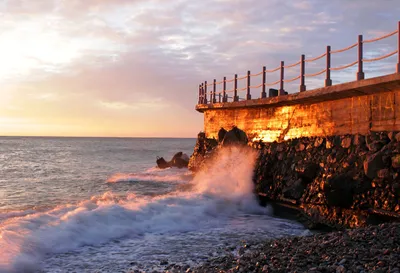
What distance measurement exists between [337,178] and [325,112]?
3647 millimetres

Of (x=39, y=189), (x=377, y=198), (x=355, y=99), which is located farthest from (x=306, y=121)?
(x=39, y=189)

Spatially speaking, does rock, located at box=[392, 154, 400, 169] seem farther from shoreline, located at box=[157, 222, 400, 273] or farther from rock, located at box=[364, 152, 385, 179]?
shoreline, located at box=[157, 222, 400, 273]

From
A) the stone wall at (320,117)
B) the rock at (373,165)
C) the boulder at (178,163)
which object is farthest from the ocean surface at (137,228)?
the boulder at (178,163)

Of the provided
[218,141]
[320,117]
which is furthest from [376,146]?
[218,141]

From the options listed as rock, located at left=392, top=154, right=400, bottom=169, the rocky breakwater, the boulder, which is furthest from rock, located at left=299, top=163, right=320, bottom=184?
the boulder

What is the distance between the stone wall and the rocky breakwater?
0.38 meters

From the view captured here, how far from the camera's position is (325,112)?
42.9ft

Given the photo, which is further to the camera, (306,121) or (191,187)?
(191,187)

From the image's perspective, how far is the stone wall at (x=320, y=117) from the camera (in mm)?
10523

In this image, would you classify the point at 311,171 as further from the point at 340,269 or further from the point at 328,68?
the point at 340,269

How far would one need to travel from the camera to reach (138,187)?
18.9 meters

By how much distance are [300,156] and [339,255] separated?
24.7 feet

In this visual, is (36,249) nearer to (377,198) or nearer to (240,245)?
(240,245)

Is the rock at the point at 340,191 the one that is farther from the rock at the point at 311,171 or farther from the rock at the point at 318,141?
the rock at the point at 318,141
